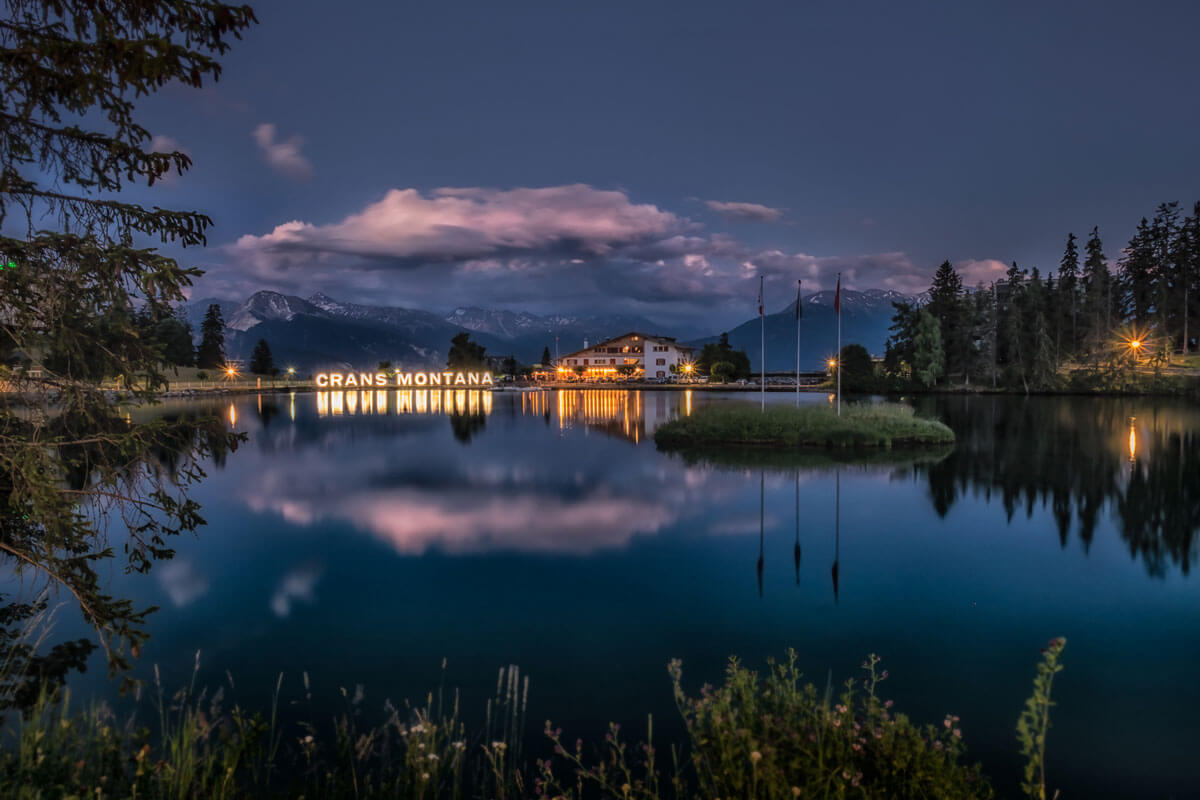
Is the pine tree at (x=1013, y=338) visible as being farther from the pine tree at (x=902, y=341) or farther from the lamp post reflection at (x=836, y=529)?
the lamp post reflection at (x=836, y=529)

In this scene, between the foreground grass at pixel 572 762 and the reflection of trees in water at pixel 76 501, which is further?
the reflection of trees in water at pixel 76 501

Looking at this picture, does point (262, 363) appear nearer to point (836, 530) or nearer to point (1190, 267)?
point (836, 530)

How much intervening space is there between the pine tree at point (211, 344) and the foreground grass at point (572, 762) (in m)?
152

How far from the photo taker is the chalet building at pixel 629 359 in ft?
484

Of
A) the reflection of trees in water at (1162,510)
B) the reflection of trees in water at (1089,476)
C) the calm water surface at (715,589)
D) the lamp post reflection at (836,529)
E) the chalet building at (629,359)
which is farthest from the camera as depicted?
the chalet building at (629,359)

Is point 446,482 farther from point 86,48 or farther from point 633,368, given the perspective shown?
point 633,368

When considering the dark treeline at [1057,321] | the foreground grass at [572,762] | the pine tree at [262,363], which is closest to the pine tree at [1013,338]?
the dark treeline at [1057,321]

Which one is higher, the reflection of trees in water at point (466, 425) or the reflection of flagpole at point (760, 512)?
the reflection of trees in water at point (466, 425)

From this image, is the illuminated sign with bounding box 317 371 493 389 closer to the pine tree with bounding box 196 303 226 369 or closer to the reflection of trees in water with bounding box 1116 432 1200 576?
the pine tree with bounding box 196 303 226 369

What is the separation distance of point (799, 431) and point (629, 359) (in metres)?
116

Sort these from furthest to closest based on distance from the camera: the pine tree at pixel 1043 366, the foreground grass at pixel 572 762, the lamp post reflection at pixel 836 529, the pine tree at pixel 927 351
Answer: the pine tree at pixel 927 351
the pine tree at pixel 1043 366
the lamp post reflection at pixel 836 529
the foreground grass at pixel 572 762

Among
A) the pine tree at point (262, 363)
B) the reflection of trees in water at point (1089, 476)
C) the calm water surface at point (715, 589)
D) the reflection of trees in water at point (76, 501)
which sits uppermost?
the pine tree at point (262, 363)

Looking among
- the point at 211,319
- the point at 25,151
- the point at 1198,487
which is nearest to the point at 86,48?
the point at 25,151

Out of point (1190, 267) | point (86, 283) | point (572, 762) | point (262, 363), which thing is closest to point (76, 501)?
point (86, 283)
